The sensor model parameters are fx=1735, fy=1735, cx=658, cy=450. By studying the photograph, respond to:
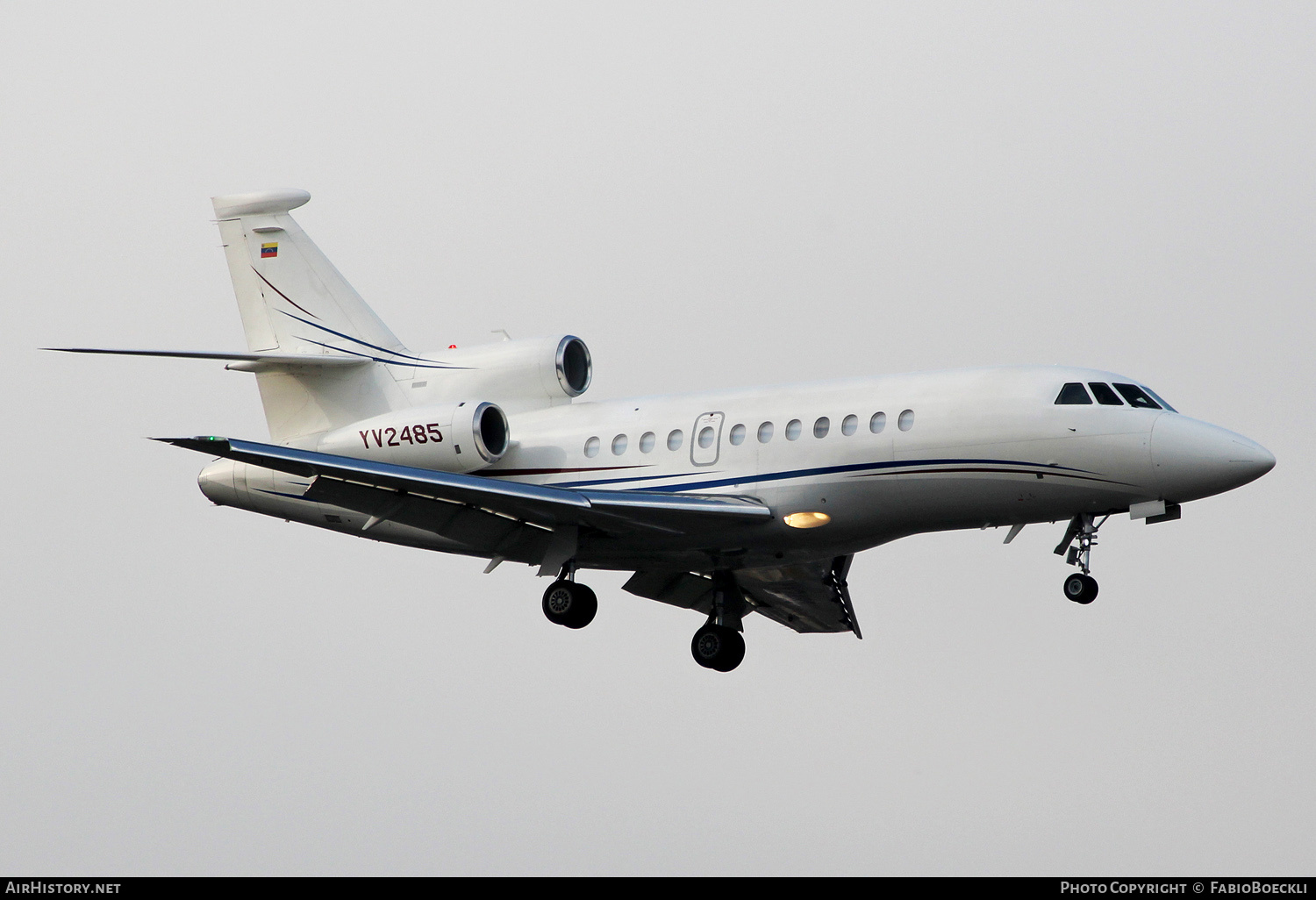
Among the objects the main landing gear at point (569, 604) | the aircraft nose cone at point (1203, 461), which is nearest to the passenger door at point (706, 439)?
the main landing gear at point (569, 604)

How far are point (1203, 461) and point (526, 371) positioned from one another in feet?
32.0

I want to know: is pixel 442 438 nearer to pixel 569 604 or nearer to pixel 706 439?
pixel 569 604

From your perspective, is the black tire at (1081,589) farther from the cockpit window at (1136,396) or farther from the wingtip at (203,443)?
the wingtip at (203,443)

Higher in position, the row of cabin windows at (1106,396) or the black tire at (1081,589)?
the row of cabin windows at (1106,396)

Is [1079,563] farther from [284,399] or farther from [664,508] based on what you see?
[284,399]

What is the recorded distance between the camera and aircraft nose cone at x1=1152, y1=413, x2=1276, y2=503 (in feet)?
70.1

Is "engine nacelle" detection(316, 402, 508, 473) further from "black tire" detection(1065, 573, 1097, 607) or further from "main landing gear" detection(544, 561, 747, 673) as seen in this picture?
"black tire" detection(1065, 573, 1097, 607)

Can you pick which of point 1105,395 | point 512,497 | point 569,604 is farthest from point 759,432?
point 1105,395

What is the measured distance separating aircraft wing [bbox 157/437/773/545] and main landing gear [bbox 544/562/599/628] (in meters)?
1.05

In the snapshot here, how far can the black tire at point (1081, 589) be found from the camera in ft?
70.6

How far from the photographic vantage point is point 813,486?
22.8 metres

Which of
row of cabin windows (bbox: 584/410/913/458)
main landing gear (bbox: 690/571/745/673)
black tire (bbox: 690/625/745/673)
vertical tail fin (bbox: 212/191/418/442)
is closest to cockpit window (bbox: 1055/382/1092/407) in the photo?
row of cabin windows (bbox: 584/410/913/458)

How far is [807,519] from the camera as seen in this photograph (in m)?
22.8

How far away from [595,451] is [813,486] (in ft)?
11.3
